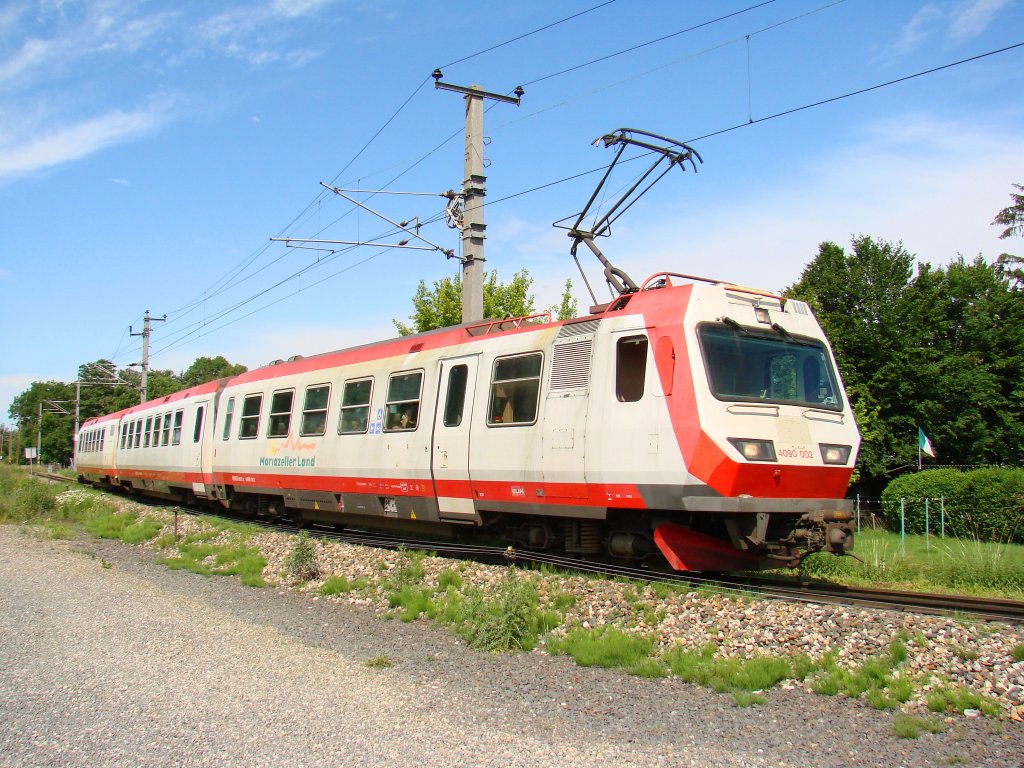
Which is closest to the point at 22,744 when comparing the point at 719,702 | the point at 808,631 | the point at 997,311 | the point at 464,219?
the point at 719,702

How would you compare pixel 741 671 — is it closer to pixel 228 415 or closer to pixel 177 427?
pixel 228 415

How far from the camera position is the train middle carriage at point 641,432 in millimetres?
8375

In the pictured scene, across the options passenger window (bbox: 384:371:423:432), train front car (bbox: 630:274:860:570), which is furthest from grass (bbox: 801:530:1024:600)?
passenger window (bbox: 384:371:423:432)

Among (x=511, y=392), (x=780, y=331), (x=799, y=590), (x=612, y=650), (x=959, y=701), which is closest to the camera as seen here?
(x=959, y=701)

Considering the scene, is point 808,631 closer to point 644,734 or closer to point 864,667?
point 864,667

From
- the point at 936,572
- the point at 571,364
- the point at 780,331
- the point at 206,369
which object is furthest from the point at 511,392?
the point at 206,369

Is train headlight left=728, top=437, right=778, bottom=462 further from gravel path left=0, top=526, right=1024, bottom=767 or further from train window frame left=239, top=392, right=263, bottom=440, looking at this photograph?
train window frame left=239, top=392, right=263, bottom=440

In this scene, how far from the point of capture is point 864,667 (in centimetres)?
607

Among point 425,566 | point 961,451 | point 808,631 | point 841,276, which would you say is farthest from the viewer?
point 841,276

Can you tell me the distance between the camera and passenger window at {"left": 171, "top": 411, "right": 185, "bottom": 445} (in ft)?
69.0

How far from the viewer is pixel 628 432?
8.83m

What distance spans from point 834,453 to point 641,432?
2013 millimetres

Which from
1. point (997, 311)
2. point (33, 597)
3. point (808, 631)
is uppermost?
point (997, 311)

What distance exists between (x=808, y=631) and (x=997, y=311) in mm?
39091
